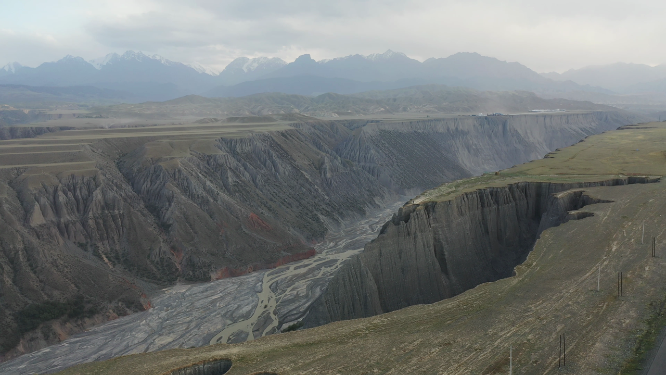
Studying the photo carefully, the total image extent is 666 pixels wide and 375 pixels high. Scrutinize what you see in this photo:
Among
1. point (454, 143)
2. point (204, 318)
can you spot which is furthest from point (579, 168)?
point (454, 143)

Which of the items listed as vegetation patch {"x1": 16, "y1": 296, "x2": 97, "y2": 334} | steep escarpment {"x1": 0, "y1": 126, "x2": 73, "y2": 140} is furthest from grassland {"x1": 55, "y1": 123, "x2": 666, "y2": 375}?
steep escarpment {"x1": 0, "y1": 126, "x2": 73, "y2": 140}

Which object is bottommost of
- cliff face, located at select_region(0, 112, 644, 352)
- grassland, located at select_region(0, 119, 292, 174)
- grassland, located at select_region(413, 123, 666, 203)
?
cliff face, located at select_region(0, 112, 644, 352)

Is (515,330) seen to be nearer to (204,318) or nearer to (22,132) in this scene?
(204,318)

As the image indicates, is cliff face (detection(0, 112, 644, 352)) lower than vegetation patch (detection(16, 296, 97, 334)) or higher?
higher

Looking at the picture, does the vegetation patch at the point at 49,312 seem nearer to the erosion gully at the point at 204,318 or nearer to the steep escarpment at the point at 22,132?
the erosion gully at the point at 204,318

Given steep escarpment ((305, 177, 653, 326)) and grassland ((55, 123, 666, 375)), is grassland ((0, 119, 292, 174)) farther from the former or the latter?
grassland ((55, 123, 666, 375))

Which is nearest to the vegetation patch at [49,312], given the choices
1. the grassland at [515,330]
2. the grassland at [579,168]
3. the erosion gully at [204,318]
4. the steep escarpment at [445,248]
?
the erosion gully at [204,318]

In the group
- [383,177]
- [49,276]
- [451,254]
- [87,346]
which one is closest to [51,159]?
[49,276]
